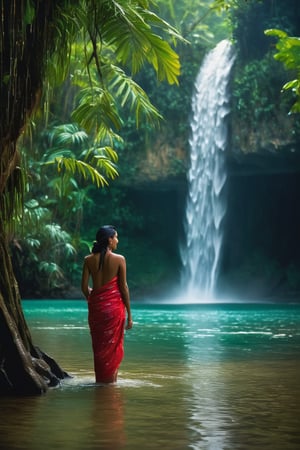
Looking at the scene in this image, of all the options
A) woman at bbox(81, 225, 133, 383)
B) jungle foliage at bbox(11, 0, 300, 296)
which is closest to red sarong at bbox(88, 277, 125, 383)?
woman at bbox(81, 225, 133, 383)

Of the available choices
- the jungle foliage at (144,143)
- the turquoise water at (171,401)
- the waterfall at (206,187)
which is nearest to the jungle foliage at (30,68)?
the turquoise water at (171,401)

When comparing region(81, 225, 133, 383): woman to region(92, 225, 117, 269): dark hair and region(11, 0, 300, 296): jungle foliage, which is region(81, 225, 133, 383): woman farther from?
region(11, 0, 300, 296): jungle foliage

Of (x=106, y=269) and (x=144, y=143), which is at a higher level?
(x=144, y=143)

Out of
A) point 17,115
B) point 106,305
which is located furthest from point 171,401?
point 17,115

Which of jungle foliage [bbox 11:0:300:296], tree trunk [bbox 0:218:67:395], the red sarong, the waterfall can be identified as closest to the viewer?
tree trunk [bbox 0:218:67:395]

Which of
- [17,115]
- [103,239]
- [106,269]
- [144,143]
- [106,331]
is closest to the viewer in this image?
[17,115]

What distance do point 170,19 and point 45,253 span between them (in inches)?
471

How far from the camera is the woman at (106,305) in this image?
890 cm

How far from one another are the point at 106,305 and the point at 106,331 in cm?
24

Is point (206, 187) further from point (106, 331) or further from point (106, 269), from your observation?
point (106, 331)

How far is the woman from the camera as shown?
29.2 feet

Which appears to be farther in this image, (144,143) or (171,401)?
(144,143)

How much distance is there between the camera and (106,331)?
892 centimetres

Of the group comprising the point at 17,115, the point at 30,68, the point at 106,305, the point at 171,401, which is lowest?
the point at 171,401
